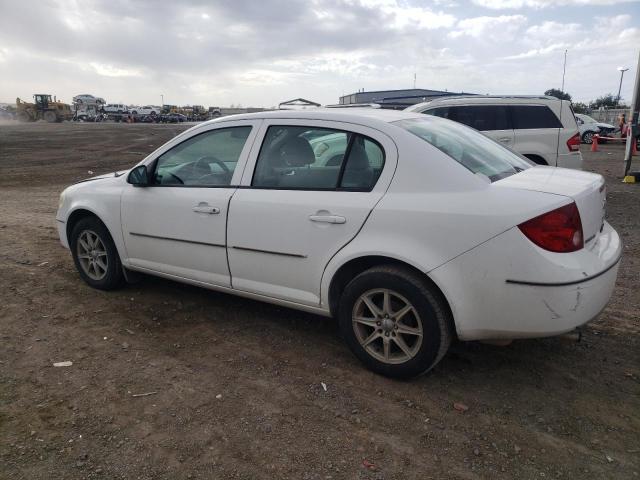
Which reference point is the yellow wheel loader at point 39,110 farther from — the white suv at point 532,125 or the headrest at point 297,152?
the headrest at point 297,152

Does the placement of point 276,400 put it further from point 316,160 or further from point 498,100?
point 498,100

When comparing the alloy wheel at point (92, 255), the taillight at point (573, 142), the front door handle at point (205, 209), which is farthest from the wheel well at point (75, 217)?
the taillight at point (573, 142)

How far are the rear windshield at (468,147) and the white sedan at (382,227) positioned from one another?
0.06 ft

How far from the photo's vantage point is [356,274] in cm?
343

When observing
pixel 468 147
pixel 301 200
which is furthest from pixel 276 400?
pixel 468 147

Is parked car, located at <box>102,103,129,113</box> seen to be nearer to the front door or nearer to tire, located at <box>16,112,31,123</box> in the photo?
tire, located at <box>16,112,31,123</box>

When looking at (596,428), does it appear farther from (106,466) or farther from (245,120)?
(245,120)

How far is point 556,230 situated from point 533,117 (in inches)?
265

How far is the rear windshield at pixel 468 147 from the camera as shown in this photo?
3.26 m

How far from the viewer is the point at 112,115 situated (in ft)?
211

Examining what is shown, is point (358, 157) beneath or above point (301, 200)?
above

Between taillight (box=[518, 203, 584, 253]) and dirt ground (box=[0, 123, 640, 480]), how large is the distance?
0.68m

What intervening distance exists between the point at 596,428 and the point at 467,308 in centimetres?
94

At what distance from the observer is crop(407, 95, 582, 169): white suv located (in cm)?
864
